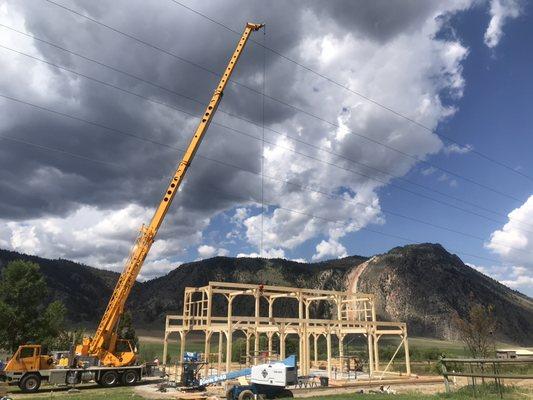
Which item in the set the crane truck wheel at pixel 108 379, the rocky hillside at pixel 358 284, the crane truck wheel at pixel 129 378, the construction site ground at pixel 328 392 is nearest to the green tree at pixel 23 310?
the construction site ground at pixel 328 392

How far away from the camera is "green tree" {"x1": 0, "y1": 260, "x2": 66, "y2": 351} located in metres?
36.6

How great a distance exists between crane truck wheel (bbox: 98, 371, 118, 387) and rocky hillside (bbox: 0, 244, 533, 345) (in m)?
95.4

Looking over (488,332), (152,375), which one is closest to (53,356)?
(152,375)

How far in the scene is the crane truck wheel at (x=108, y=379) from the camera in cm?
2441

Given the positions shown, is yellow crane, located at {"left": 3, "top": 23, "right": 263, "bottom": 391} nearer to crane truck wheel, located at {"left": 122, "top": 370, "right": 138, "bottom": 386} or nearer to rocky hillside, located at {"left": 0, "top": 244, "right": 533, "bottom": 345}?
crane truck wheel, located at {"left": 122, "top": 370, "right": 138, "bottom": 386}

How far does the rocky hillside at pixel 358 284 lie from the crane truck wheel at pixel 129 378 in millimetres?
94467

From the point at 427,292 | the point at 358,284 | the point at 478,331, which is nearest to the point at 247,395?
the point at 478,331

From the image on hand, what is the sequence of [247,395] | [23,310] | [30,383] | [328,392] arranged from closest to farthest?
1. [247,395]
2. [328,392]
3. [30,383]
4. [23,310]

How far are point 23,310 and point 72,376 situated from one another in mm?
17514

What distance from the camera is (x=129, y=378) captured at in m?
25.3

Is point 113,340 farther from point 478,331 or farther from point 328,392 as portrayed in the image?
point 478,331

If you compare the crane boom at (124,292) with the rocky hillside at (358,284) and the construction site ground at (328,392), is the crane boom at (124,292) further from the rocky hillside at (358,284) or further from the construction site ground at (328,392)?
the rocky hillside at (358,284)

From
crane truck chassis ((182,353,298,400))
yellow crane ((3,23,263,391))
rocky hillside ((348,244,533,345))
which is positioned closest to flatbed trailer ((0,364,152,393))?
yellow crane ((3,23,263,391))

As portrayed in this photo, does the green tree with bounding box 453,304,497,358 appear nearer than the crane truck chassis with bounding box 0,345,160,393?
No
